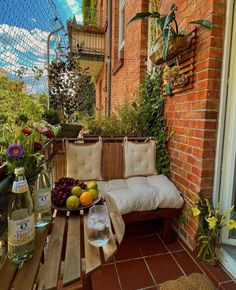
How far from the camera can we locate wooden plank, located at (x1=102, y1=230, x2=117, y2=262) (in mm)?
776

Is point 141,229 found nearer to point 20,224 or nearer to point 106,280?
point 106,280

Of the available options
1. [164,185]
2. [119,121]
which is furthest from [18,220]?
[119,121]

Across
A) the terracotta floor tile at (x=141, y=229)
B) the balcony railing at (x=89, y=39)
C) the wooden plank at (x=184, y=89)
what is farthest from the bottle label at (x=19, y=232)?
the balcony railing at (x=89, y=39)

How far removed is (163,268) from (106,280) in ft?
1.50

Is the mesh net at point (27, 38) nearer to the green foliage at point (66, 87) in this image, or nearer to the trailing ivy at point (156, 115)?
the green foliage at point (66, 87)

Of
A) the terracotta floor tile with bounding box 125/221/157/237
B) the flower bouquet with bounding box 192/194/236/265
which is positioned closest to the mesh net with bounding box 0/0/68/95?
the terracotta floor tile with bounding box 125/221/157/237

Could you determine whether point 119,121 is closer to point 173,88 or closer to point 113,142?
point 113,142

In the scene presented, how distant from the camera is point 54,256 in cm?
76

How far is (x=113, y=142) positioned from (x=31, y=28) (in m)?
1.42

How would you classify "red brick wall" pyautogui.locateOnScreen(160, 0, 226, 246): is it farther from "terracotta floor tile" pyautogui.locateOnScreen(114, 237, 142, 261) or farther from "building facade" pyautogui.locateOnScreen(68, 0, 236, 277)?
"terracotta floor tile" pyautogui.locateOnScreen(114, 237, 142, 261)

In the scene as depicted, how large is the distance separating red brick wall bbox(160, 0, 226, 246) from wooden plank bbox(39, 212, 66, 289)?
3.93 feet

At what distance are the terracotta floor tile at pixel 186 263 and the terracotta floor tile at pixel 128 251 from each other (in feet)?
1.06

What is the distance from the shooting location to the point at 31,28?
81.5 inches

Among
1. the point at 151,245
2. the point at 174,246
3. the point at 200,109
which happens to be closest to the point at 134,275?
the point at 151,245
